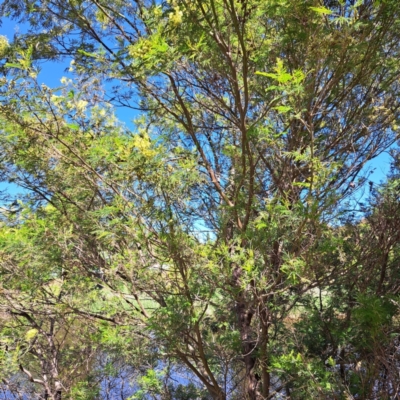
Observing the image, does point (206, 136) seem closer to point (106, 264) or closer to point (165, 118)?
point (165, 118)

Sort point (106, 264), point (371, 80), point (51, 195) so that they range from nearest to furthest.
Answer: point (371, 80)
point (106, 264)
point (51, 195)

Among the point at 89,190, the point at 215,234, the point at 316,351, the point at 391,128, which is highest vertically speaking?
the point at 391,128

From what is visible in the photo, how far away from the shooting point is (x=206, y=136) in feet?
12.3

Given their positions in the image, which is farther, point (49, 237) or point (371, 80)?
point (49, 237)

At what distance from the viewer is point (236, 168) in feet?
10.1

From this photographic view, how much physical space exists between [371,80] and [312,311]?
2042 millimetres

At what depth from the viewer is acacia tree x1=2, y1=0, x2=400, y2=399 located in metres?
2.16

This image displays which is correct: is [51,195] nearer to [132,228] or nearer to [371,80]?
[132,228]

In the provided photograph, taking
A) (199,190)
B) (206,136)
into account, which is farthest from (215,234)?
(206,136)

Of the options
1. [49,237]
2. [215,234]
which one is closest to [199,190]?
[215,234]

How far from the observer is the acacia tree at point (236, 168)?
216cm

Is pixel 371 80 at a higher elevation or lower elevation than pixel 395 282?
higher

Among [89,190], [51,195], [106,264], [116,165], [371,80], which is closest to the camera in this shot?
[116,165]

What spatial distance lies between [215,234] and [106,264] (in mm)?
1083
